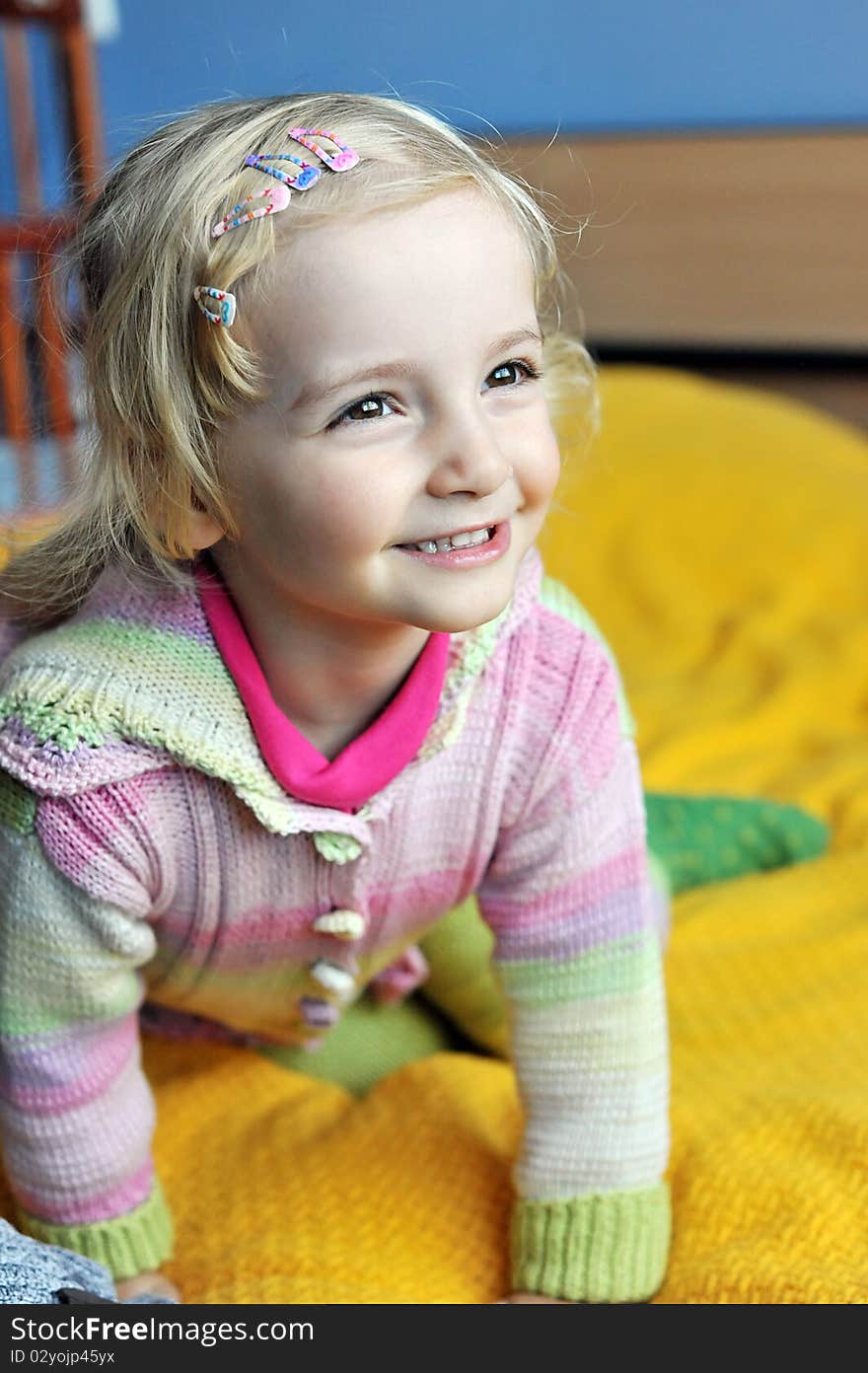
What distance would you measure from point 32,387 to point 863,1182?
123cm

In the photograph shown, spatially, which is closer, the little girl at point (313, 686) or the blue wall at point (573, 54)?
the little girl at point (313, 686)

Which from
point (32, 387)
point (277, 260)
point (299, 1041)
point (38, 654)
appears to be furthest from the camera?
point (32, 387)

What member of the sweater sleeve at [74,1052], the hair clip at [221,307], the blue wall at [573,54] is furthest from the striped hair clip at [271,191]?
the blue wall at [573,54]

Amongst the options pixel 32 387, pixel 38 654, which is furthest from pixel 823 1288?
pixel 32 387

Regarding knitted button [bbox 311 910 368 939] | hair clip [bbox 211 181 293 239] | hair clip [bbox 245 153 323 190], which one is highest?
hair clip [bbox 245 153 323 190]

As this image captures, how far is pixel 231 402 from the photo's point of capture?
69cm

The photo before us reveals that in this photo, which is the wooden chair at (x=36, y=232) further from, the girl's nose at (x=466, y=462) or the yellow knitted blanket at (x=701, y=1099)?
the yellow knitted blanket at (x=701, y=1099)

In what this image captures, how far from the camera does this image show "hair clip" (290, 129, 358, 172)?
674 millimetres

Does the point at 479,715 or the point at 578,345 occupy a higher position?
the point at 578,345

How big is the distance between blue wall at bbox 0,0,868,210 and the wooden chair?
0.79 feet

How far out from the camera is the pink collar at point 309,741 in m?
0.77

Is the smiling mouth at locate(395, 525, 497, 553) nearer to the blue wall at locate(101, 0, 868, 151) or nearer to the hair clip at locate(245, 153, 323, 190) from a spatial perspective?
the hair clip at locate(245, 153, 323, 190)

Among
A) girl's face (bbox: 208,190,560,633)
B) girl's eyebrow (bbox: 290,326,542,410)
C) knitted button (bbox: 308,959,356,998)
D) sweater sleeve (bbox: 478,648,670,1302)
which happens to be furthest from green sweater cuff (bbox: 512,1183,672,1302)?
girl's eyebrow (bbox: 290,326,542,410)

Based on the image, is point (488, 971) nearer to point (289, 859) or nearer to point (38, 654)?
point (289, 859)
